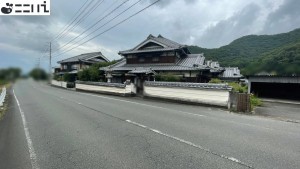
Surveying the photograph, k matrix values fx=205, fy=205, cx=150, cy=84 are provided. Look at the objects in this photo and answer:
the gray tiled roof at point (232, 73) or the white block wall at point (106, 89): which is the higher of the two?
the gray tiled roof at point (232, 73)

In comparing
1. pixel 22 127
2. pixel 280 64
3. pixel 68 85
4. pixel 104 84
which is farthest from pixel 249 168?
pixel 68 85

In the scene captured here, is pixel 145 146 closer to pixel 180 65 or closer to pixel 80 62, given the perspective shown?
pixel 180 65

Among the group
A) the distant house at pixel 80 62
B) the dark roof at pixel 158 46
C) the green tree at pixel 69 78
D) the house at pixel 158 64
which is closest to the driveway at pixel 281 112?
the house at pixel 158 64

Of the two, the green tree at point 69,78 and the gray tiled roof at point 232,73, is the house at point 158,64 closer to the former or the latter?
the gray tiled roof at point 232,73

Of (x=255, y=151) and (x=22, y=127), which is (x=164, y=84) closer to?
(x=22, y=127)

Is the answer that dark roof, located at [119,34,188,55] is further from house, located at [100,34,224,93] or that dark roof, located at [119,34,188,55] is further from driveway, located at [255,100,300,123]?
driveway, located at [255,100,300,123]

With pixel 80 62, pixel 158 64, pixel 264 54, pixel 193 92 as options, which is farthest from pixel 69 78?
pixel 264 54

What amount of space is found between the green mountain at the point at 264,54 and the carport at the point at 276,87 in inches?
92.9

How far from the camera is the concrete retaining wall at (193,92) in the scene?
14367 mm

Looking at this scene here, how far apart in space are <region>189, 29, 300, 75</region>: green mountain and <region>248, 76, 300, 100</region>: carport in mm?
2359

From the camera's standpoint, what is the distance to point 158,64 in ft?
95.9

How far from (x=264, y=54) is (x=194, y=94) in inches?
753

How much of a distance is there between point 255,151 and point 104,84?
2345 centimetres

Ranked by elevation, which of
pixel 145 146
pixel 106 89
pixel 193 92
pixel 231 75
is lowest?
pixel 145 146
